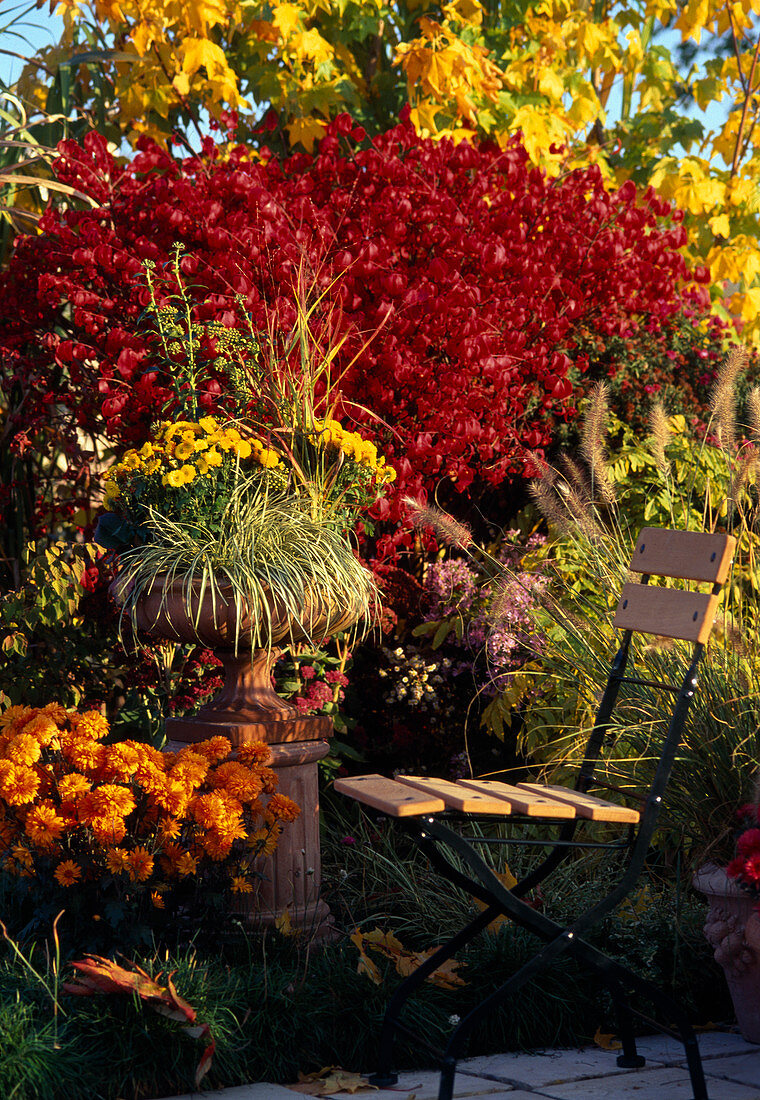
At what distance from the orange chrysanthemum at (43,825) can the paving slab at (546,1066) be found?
1151 mm

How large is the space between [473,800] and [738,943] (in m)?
1.01

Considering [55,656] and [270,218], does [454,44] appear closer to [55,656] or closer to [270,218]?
[270,218]

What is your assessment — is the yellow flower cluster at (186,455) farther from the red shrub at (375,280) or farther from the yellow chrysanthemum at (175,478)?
the red shrub at (375,280)

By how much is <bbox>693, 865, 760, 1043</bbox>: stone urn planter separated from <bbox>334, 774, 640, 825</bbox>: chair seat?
0.51 metres

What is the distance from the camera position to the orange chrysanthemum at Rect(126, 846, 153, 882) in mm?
2773

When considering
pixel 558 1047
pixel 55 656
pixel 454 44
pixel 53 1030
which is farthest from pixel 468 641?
pixel 454 44

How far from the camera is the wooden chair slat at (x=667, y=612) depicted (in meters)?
2.71

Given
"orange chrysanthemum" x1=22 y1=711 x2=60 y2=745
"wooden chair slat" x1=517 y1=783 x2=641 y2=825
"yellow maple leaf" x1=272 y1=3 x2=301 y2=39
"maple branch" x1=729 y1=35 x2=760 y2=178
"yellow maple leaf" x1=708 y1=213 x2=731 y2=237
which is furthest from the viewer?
"maple branch" x1=729 y1=35 x2=760 y2=178

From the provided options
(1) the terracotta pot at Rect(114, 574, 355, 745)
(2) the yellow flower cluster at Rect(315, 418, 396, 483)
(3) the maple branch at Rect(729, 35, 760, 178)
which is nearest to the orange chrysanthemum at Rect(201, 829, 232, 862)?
(1) the terracotta pot at Rect(114, 574, 355, 745)

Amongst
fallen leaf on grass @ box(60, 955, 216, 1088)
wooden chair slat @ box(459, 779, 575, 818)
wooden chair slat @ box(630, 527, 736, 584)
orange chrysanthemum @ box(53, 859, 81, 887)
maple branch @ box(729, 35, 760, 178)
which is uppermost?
maple branch @ box(729, 35, 760, 178)

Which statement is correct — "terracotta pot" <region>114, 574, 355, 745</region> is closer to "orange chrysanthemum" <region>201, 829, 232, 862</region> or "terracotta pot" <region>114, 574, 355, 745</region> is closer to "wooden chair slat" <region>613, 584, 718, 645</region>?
"orange chrysanthemum" <region>201, 829, 232, 862</region>

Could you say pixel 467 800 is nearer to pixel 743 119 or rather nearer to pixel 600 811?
pixel 600 811

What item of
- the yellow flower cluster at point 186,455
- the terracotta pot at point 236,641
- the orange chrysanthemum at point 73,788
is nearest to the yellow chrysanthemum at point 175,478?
the yellow flower cluster at point 186,455

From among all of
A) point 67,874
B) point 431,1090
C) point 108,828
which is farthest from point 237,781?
point 431,1090
